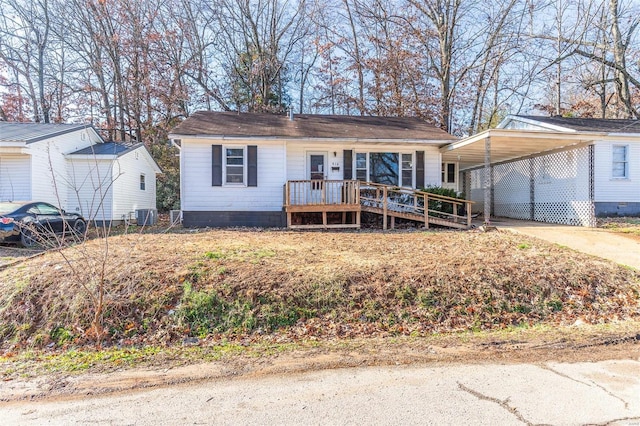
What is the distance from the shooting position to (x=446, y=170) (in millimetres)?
16500

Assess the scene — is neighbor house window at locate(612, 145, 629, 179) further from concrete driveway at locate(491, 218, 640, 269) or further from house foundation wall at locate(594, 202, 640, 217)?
concrete driveway at locate(491, 218, 640, 269)

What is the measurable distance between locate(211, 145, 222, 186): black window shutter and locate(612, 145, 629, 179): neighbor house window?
13.7 m

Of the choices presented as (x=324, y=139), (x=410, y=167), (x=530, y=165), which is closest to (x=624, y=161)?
(x=530, y=165)

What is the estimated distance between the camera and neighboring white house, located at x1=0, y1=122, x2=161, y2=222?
11984 mm

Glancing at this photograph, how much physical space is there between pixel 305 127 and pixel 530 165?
29.7 ft

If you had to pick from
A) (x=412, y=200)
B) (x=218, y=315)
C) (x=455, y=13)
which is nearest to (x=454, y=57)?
(x=455, y=13)

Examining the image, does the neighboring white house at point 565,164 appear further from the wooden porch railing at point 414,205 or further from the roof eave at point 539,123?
the wooden porch railing at point 414,205

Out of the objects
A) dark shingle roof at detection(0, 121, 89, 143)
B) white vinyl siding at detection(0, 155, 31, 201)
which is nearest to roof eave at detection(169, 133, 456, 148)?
dark shingle roof at detection(0, 121, 89, 143)

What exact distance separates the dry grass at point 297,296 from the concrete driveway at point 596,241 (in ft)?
2.89

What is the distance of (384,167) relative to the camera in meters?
13.3

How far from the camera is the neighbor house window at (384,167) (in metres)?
13.3

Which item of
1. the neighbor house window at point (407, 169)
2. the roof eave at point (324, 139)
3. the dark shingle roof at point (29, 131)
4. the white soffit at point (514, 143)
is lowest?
the neighbor house window at point (407, 169)

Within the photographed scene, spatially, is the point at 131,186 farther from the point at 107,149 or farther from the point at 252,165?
the point at 252,165

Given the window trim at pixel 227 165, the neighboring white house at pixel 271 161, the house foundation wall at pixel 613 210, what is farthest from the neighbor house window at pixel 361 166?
the house foundation wall at pixel 613 210
